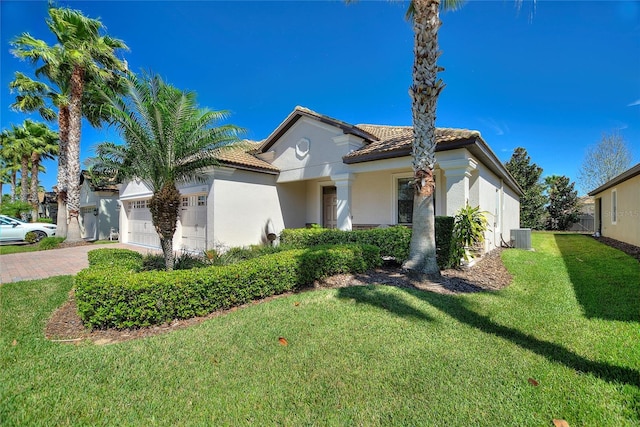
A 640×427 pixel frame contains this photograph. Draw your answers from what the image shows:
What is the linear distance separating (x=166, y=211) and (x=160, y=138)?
5.66 feet

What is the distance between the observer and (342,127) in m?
11.3

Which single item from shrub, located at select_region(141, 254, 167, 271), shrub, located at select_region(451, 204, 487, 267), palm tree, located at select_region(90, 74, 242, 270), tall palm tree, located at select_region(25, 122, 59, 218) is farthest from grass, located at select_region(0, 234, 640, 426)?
tall palm tree, located at select_region(25, 122, 59, 218)

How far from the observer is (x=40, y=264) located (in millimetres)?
10352

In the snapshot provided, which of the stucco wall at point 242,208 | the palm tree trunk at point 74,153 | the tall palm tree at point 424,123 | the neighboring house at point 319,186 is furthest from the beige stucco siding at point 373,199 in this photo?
the palm tree trunk at point 74,153

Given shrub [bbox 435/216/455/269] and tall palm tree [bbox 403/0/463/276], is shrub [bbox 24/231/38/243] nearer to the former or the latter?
tall palm tree [bbox 403/0/463/276]

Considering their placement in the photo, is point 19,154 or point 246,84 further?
point 19,154

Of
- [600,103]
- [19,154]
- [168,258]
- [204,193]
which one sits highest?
[600,103]

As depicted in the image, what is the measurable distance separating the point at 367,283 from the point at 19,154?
33790 mm

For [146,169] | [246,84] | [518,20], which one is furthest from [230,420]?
[246,84]

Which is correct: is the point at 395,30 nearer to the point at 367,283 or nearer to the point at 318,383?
the point at 367,283

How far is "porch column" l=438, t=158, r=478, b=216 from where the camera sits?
874 cm

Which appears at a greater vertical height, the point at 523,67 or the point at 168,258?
the point at 523,67

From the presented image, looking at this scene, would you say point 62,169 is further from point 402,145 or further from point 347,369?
point 347,369

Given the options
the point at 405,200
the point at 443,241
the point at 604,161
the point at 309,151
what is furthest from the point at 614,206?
the point at 309,151
